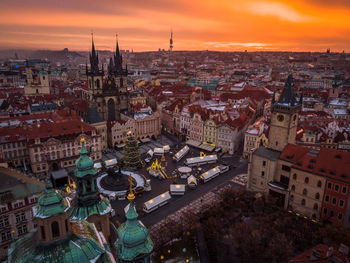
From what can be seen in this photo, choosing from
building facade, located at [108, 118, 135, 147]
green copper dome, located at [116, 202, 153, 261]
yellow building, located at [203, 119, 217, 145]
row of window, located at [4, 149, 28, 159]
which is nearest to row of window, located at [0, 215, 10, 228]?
green copper dome, located at [116, 202, 153, 261]

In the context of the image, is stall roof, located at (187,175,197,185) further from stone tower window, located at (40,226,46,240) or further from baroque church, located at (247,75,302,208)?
stone tower window, located at (40,226,46,240)

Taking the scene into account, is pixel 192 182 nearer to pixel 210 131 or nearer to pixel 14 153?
pixel 210 131

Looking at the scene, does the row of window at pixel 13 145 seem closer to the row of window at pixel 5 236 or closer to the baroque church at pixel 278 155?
the row of window at pixel 5 236

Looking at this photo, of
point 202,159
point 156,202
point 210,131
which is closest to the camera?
point 156,202

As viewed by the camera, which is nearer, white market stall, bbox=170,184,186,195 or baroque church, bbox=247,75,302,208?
baroque church, bbox=247,75,302,208

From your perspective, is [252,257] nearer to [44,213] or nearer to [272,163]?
[272,163]

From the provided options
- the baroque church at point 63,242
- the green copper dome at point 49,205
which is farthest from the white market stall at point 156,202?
the green copper dome at point 49,205

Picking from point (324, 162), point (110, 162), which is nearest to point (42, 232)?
point (324, 162)
